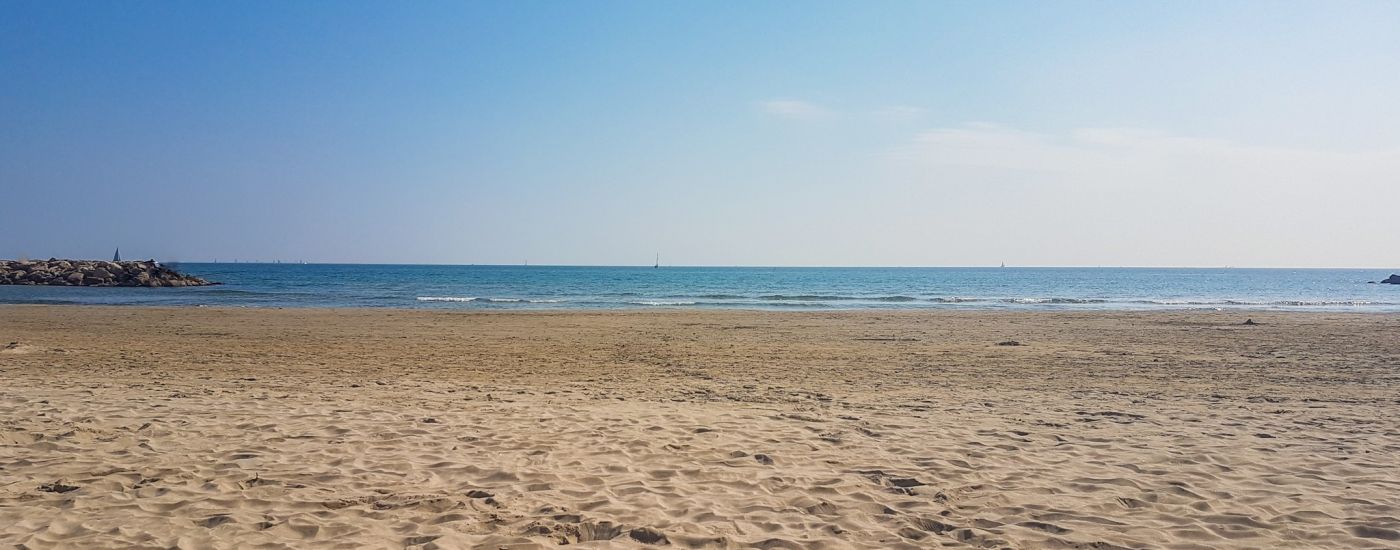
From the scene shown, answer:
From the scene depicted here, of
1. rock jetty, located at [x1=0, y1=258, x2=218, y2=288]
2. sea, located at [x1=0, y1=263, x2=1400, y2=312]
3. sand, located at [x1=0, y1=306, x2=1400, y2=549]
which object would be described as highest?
rock jetty, located at [x1=0, y1=258, x2=218, y2=288]

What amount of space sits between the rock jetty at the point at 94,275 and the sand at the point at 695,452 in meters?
48.6

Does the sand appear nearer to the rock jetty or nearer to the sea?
the sea

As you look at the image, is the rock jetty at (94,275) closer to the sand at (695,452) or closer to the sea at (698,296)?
the sea at (698,296)

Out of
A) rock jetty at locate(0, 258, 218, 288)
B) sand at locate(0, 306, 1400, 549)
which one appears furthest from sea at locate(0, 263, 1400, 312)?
sand at locate(0, 306, 1400, 549)

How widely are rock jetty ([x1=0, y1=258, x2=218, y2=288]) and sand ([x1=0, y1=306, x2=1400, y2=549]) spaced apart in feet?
159

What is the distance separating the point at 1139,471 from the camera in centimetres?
595

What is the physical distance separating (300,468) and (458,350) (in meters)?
10.3

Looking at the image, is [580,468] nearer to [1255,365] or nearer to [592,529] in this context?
[592,529]

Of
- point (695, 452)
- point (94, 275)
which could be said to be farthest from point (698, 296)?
point (695, 452)

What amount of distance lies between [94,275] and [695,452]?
63.6m

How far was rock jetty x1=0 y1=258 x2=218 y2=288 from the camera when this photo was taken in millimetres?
53844

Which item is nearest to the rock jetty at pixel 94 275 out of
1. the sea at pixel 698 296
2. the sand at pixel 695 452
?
the sea at pixel 698 296

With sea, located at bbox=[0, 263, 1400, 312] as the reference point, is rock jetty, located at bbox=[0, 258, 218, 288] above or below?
above

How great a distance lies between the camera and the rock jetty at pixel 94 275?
53844mm
